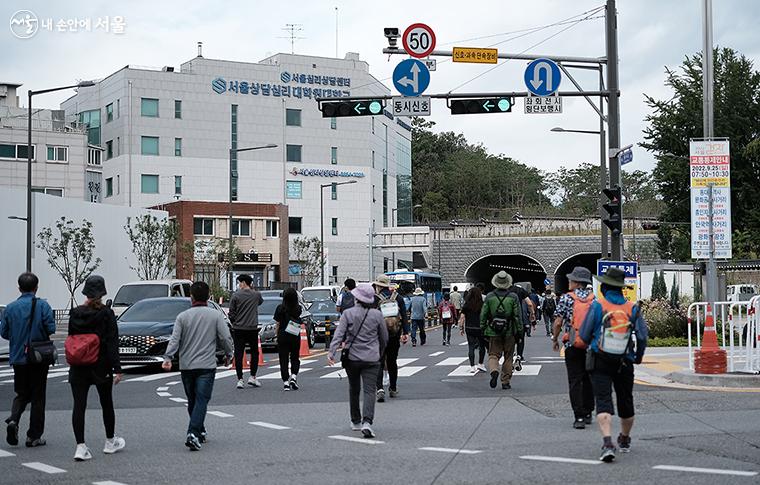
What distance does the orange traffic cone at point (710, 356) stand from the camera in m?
16.8

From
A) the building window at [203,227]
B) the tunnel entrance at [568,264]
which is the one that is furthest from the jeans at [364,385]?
the tunnel entrance at [568,264]

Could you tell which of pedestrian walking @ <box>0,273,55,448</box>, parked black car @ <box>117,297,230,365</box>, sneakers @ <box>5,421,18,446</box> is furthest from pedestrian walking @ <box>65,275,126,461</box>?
parked black car @ <box>117,297,230,365</box>

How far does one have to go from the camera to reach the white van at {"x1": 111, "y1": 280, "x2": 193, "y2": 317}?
29.1 m

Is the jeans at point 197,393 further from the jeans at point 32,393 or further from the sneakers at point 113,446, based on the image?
the jeans at point 32,393

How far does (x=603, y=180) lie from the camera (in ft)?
121

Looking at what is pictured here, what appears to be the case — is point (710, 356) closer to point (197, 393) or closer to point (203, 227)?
point (197, 393)

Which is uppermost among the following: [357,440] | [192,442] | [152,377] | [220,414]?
[192,442]

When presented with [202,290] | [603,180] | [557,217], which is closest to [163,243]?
[603,180]

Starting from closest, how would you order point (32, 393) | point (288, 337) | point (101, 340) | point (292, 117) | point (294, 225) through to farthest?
point (101, 340), point (32, 393), point (288, 337), point (292, 117), point (294, 225)

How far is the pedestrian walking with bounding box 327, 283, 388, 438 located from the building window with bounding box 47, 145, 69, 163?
65.2 m

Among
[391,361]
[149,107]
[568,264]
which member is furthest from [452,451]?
[568,264]

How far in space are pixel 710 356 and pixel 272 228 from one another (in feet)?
194

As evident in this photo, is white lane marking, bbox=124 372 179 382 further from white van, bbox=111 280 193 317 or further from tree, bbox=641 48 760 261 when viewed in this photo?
tree, bbox=641 48 760 261

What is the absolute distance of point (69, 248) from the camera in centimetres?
5309
